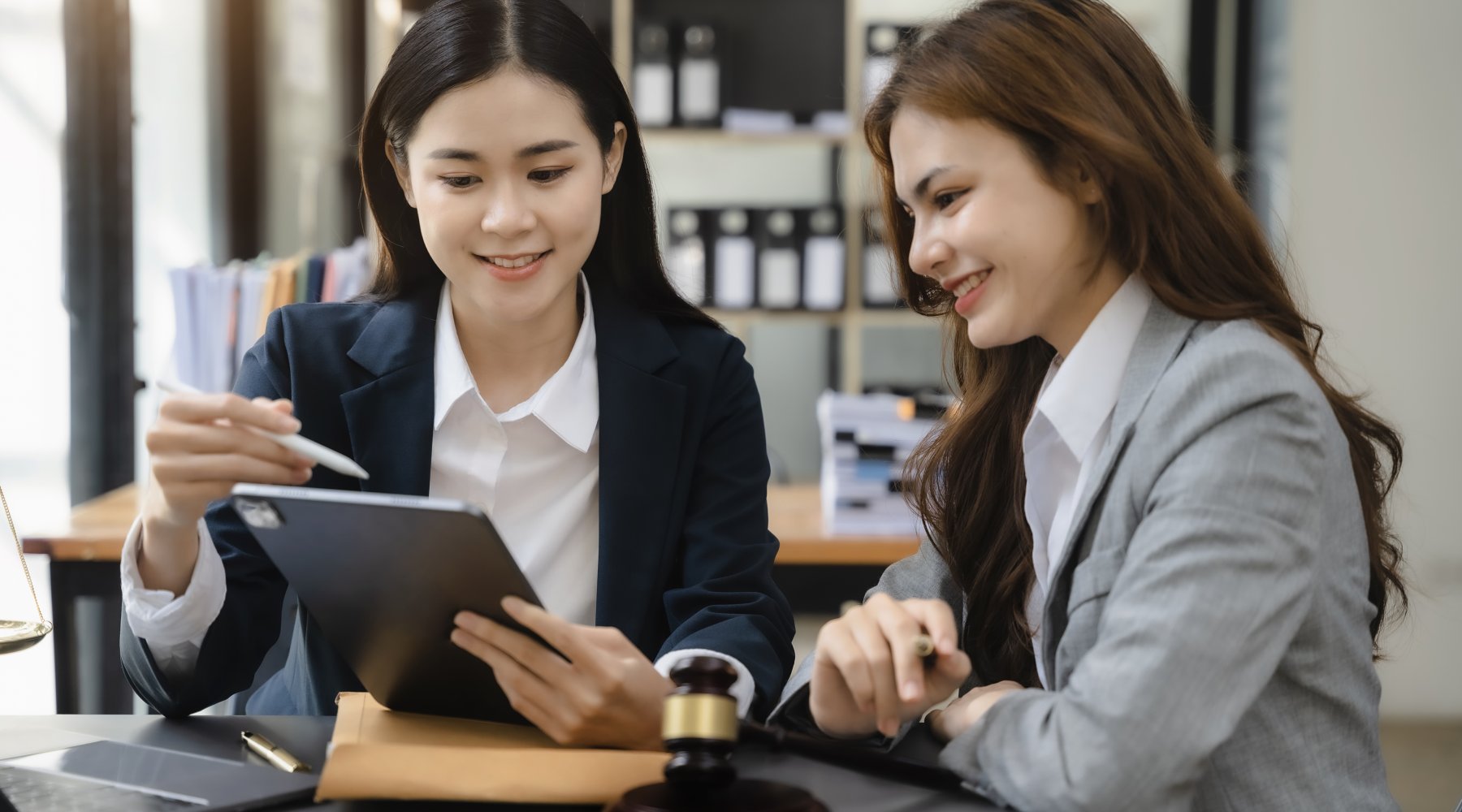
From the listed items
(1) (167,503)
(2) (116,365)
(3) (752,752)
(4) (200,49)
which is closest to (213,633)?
(1) (167,503)

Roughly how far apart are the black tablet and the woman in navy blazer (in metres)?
Answer: 0.23

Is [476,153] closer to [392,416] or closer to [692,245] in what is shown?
[392,416]

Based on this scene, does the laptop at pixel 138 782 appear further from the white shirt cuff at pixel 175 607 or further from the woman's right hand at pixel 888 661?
the woman's right hand at pixel 888 661

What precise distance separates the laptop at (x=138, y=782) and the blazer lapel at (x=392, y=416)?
417 mm

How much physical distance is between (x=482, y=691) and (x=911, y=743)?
340mm

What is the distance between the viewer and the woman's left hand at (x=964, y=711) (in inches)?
40.2

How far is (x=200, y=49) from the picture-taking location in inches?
143

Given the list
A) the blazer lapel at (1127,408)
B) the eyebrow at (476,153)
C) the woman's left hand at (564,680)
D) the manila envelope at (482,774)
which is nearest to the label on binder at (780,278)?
the eyebrow at (476,153)

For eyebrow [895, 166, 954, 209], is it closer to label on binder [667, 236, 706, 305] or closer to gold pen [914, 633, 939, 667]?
gold pen [914, 633, 939, 667]

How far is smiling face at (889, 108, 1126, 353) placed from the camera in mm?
1064

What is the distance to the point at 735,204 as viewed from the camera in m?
3.74

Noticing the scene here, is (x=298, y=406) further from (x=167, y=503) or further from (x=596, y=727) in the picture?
(x=596, y=727)

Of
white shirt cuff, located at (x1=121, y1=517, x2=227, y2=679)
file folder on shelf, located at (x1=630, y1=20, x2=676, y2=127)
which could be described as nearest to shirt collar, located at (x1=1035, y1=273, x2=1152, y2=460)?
white shirt cuff, located at (x1=121, y1=517, x2=227, y2=679)

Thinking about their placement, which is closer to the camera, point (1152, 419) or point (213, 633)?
point (1152, 419)
